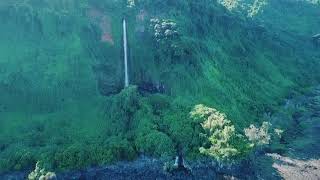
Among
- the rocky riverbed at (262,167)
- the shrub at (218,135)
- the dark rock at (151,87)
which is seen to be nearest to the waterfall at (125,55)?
the dark rock at (151,87)

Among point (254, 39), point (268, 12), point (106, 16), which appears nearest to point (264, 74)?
point (254, 39)

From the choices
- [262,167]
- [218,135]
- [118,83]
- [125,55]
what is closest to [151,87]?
[118,83]

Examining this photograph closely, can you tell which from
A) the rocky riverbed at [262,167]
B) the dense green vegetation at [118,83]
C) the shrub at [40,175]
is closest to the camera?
the shrub at [40,175]

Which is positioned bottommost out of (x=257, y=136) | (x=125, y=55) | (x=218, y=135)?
(x=257, y=136)

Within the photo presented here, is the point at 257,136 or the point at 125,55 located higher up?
the point at 125,55

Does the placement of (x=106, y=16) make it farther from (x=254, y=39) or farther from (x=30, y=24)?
(x=254, y=39)

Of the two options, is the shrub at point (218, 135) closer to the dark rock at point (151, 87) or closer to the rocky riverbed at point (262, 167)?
the rocky riverbed at point (262, 167)

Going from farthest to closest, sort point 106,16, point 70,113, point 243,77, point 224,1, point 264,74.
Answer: point 224,1 < point 264,74 < point 243,77 < point 106,16 < point 70,113

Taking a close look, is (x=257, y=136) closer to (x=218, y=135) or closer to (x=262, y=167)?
(x=262, y=167)
